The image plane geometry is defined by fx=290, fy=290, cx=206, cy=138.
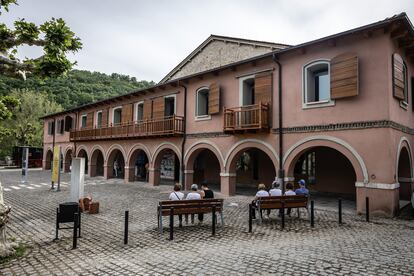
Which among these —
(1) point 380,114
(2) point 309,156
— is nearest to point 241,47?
(2) point 309,156

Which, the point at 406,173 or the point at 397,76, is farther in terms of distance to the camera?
the point at 406,173

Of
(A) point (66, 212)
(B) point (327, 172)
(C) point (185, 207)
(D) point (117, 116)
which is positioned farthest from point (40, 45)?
(D) point (117, 116)

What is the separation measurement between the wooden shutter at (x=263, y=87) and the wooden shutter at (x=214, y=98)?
2.44 m

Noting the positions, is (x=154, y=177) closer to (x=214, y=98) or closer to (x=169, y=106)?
(x=169, y=106)

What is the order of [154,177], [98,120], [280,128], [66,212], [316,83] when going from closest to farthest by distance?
[66,212] < [316,83] < [280,128] < [154,177] < [98,120]

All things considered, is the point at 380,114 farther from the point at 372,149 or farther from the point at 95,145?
the point at 95,145

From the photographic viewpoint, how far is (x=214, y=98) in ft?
54.4

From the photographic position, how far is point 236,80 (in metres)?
15.9

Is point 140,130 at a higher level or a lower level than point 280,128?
higher

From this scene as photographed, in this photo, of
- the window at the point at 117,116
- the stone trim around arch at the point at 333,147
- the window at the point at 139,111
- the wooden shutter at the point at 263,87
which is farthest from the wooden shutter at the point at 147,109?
the stone trim around arch at the point at 333,147

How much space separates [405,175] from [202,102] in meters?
11.4

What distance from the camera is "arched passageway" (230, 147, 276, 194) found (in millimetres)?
18891

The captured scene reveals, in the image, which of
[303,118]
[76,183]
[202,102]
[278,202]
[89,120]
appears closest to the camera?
[278,202]

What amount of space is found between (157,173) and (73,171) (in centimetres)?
957
